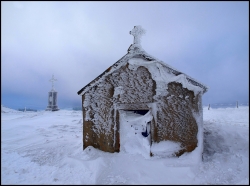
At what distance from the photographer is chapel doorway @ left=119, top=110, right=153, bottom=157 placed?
21.3ft

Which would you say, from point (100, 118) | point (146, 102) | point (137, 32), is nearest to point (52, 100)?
point (100, 118)

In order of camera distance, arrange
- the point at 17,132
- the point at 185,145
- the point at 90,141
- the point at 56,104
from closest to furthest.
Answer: the point at 185,145 → the point at 90,141 → the point at 17,132 → the point at 56,104

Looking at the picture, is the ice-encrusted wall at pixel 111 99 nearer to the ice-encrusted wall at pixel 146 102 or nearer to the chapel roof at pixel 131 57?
the ice-encrusted wall at pixel 146 102

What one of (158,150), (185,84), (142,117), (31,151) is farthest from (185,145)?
(31,151)

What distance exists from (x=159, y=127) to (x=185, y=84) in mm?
2066

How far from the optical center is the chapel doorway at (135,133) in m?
6.50

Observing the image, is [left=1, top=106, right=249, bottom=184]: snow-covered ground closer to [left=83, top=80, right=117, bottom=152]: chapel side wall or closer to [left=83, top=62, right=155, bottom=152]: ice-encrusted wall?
[left=83, top=80, right=117, bottom=152]: chapel side wall

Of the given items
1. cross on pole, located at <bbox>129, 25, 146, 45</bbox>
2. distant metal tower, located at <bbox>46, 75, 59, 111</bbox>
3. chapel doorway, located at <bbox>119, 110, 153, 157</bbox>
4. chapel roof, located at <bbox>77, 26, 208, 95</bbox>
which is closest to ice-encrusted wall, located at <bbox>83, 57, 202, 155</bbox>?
chapel roof, located at <bbox>77, 26, 208, 95</bbox>

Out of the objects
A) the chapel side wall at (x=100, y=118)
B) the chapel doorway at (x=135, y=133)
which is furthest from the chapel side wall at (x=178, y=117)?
the chapel side wall at (x=100, y=118)

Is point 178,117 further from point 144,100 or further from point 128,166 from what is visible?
point 128,166

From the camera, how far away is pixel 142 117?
6680 mm

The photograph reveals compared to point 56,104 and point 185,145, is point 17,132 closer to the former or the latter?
point 185,145

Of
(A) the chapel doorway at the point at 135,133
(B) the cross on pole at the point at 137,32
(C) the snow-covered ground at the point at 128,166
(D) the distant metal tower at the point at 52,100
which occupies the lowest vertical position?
(C) the snow-covered ground at the point at 128,166

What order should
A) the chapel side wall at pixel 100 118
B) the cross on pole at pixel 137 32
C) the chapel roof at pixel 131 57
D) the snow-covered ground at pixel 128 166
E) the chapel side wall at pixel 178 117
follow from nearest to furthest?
the snow-covered ground at pixel 128 166, the chapel side wall at pixel 178 117, the chapel roof at pixel 131 57, the chapel side wall at pixel 100 118, the cross on pole at pixel 137 32
